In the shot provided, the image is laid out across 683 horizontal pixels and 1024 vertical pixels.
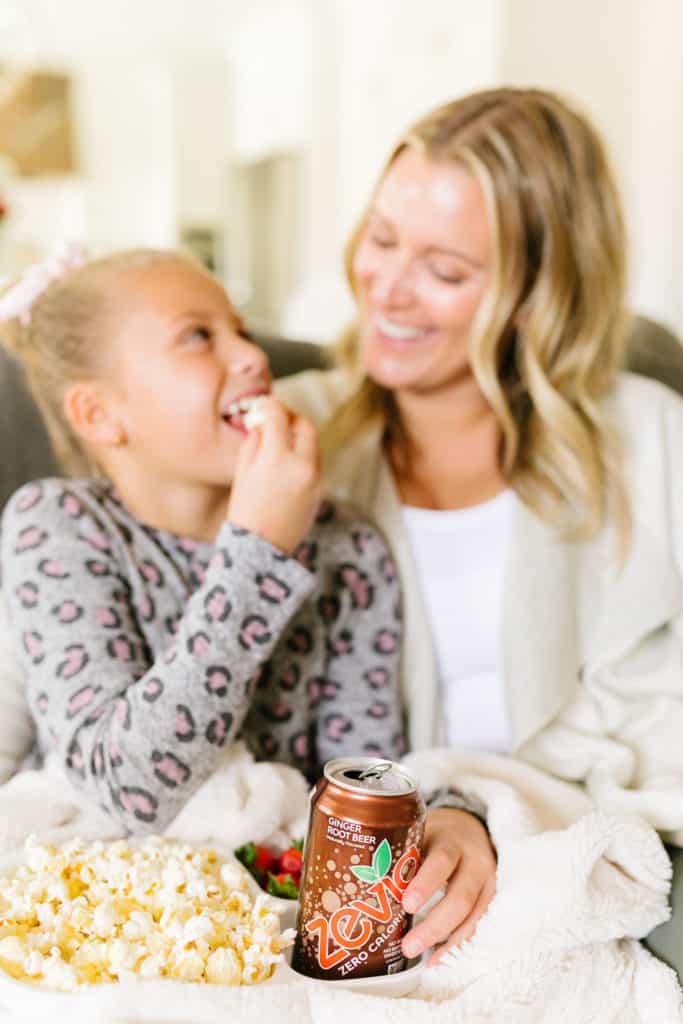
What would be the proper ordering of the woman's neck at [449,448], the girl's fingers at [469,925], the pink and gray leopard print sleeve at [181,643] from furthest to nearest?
the woman's neck at [449,448], the pink and gray leopard print sleeve at [181,643], the girl's fingers at [469,925]

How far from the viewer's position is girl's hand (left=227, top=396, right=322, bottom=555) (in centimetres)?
99

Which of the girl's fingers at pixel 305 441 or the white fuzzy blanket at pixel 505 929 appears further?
the girl's fingers at pixel 305 441

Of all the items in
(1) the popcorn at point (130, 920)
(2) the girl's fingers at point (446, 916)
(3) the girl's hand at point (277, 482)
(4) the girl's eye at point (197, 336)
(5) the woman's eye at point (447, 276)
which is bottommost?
(2) the girl's fingers at point (446, 916)

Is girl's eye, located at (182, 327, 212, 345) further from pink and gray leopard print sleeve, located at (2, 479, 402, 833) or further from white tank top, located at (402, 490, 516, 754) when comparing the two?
white tank top, located at (402, 490, 516, 754)

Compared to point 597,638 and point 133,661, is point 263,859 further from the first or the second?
point 597,638

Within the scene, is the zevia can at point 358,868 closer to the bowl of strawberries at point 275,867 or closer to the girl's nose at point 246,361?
the bowl of strawberries at point 275,867

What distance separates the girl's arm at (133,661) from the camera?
91 cm

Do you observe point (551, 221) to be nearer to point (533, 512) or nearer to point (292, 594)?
point (533, 512)

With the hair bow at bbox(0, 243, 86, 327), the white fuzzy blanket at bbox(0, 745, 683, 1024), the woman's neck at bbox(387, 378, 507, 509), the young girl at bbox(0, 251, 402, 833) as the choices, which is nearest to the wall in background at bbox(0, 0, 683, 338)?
the hair bow at bbox(0, 243, 86, 327)

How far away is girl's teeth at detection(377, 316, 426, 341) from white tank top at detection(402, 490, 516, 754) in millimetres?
232

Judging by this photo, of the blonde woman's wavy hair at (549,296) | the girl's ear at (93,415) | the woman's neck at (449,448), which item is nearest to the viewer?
the girl's ear at (93,415)

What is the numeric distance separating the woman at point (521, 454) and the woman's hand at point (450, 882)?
29 centimetres

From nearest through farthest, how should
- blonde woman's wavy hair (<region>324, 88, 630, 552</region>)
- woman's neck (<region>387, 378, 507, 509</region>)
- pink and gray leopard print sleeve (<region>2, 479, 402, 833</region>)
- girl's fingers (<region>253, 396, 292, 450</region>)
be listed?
1. pink and gray leopard print sleeve (<region>2, 479, 402, 833</region>)
2. girl's fingers (<region>253, 396, 292, 450</region>)
3. blonde woman's wavy hair (<region>324, 88, 630, 552</region>)
4. woman's neck (<region>387, 378, 507, 509</region>)

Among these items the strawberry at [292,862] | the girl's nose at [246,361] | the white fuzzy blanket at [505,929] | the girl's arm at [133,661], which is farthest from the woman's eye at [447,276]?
the strawberry at [292,862]
